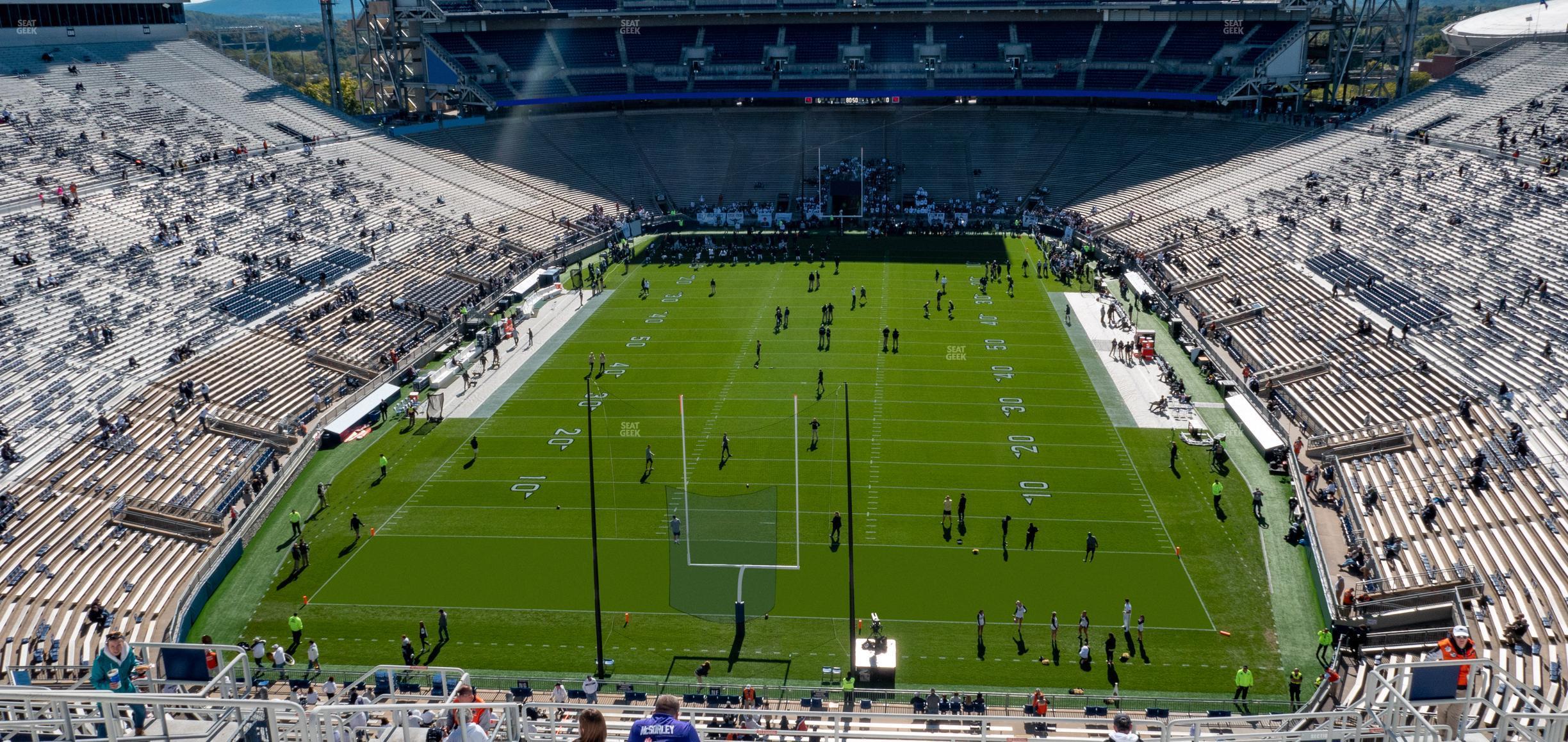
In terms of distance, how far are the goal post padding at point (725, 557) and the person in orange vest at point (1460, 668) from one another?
36.3 ft

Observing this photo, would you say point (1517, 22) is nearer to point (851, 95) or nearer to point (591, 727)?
point (851, 95)

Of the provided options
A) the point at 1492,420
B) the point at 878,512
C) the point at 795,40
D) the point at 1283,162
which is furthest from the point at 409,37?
the point at 1492,420

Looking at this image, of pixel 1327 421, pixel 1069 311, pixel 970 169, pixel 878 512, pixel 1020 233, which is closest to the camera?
pixel 878 512

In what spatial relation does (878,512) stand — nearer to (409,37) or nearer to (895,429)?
(895,429)

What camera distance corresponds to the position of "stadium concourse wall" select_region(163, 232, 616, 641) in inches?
868

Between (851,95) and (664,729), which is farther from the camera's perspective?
(851,95)

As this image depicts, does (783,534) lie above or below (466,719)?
below

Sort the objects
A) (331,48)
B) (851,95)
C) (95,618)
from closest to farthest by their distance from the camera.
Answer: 1. (95,618)
2. (331,48)
3. (851,95)

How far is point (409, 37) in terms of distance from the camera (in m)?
67.0

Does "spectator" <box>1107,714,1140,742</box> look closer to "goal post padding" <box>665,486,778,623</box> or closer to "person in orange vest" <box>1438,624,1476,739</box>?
"person in orange vest" <box>1438,624,1476,739</box>

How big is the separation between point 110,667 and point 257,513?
15.5 meters

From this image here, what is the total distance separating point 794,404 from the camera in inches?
1147

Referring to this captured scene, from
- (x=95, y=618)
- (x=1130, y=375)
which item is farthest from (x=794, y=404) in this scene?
(x=95, y=618)

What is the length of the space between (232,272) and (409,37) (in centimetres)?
3262
